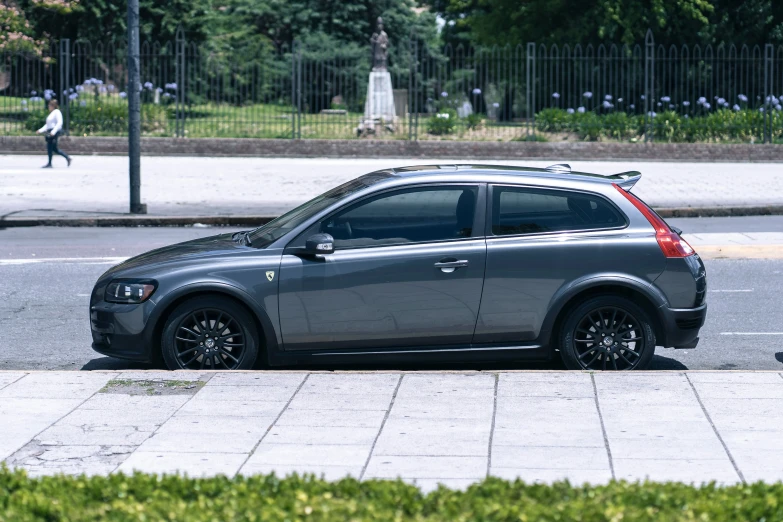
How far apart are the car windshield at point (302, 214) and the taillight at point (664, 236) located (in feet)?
5.84

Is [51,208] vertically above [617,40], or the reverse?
[617,40]

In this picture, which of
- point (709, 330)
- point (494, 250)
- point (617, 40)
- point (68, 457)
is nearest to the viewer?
point (68, 457)

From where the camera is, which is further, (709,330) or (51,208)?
(51,208)

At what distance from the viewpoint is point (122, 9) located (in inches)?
1766

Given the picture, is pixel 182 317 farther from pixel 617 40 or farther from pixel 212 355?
pixel 617 40

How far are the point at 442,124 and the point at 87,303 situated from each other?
20.0 metres

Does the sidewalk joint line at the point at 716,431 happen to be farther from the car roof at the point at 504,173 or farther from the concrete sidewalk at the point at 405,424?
the car roof at the point at 504,173

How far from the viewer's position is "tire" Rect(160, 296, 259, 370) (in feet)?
26.5

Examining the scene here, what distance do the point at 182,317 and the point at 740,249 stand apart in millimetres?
9273

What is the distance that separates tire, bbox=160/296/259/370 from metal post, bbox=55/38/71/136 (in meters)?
22.1

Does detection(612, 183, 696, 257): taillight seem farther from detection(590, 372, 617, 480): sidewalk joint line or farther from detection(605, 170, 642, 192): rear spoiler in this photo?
detection(590, 372, 617, 480): sidewalk joint line

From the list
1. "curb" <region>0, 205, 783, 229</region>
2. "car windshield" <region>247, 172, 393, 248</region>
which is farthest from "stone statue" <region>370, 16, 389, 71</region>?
"car windshield" <region>247, 172, 393, 248</region>

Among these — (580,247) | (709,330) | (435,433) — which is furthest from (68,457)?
(709,330)

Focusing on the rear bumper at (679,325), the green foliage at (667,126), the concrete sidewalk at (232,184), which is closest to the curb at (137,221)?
the concrete sidewalk at (232,184)
